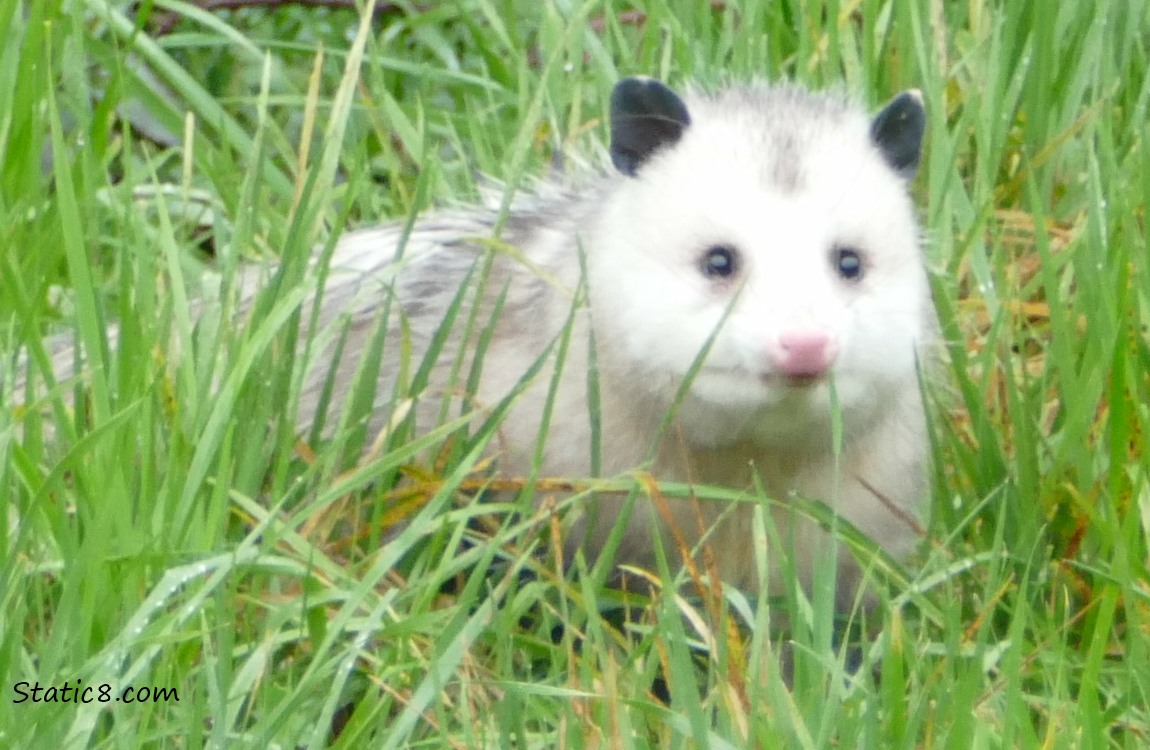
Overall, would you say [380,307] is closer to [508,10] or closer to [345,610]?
[345,610]

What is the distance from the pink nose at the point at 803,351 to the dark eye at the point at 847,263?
0.21 m

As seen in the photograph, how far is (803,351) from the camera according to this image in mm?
2680

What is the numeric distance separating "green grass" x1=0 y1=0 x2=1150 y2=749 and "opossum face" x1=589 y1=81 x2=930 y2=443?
0.78 ft

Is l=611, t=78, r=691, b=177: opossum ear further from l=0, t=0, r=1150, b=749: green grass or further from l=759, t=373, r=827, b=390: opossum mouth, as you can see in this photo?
l=759, t=373, r=827, b=390: opossum mouth

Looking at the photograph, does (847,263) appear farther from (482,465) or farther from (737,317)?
(482,465)

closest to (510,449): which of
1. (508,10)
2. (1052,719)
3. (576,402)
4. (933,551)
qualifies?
(576,402)

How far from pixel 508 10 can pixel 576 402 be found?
1.55 meters

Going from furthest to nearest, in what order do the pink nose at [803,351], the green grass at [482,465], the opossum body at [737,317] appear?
the opossum body at [737,317], the pink nose at [803,351], the green grass at [482,465]

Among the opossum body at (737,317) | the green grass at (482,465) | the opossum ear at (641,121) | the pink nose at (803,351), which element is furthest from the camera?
the opossum ear at (641,121)

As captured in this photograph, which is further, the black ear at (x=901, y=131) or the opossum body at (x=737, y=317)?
the black ear at (x=901, y=131)

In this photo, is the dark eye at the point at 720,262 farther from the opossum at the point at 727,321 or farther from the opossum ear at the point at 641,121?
the opossum ear at the point at 641,121

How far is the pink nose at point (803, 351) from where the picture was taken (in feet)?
8.79

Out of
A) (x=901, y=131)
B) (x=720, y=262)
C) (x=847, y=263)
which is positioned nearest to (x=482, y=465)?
(x=720, y=262)

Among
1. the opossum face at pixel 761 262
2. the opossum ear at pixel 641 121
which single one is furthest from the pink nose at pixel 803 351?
the opossum ear at pixel 641 121
